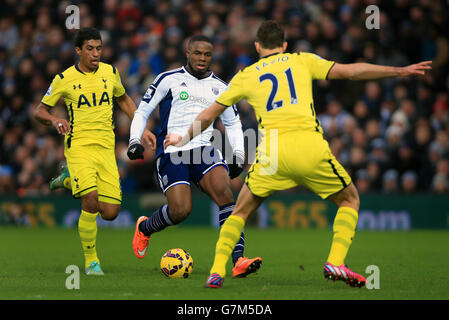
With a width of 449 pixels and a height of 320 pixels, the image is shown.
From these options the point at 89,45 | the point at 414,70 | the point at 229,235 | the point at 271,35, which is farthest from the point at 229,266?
the point at 414,70

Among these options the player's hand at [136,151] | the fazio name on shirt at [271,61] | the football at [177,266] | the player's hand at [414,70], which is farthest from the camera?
the player's hand at [136,151]

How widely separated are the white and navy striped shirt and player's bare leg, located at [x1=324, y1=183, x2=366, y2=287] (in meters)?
2.25

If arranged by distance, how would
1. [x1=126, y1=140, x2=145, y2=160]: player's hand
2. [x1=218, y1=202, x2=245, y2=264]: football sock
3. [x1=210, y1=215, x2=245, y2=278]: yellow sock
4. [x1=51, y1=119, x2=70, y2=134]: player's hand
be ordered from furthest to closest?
[x1=126, y1=140, x2=145, y2=160]: player's hand
[x1=218, y1=202, x2=245, y2=264]: football sock
[x1=51, y1=119, x2=70, y2=134]: player's hand
[x1=210, y1=215, x2=245, y2=278]: yellow sock

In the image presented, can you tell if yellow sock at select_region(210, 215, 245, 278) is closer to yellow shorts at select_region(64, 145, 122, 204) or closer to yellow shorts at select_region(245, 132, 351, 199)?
yellow shorts at select_region(245, 132, 351, 199)

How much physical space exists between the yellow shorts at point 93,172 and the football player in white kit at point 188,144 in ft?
1.32

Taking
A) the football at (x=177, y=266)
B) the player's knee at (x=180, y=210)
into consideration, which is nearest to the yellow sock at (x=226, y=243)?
the football at (x=177, y=266)

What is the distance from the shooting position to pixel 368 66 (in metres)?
6.91

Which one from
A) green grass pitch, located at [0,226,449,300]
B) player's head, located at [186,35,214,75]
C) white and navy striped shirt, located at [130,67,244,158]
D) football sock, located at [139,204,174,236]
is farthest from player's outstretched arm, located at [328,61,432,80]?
football sock, located at [139,204,174,236]

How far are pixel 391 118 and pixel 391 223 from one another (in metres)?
2.23

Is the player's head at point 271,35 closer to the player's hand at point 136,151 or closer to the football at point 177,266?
the player's hand at point 136,151

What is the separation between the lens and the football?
325 inches

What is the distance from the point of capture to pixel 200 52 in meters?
8.91

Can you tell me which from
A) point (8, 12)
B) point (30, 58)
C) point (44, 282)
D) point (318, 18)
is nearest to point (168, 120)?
A: point (44, 282)

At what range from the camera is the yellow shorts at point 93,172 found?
8.73 metres
